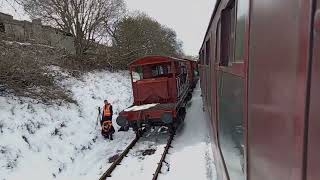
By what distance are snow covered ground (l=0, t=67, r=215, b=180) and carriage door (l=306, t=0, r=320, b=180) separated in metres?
6.74

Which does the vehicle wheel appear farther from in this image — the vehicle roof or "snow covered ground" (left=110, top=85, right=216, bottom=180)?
the vehicle roof

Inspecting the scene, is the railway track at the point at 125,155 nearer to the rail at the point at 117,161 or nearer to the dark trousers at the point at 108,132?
the rail at the point at 117,161

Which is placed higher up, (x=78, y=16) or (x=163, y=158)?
(x=78, y=16)

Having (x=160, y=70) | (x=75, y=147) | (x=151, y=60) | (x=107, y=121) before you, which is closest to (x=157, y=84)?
(x=160, y=70)

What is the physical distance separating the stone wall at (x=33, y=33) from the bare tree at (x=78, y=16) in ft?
2.11

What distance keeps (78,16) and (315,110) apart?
2476 centimetres

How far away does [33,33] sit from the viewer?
1692 cm

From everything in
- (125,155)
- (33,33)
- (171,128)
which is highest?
(33,33)

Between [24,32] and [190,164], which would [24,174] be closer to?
[190,164]

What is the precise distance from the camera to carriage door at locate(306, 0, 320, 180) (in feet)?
3.15

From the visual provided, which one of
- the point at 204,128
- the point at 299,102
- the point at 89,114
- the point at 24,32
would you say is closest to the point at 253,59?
the point at 299,102

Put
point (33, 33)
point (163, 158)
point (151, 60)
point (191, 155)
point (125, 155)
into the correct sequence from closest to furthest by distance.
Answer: point (163, 158)
point (191, 155)
point (125, 155)
point (151, 60)
point (33, 33)

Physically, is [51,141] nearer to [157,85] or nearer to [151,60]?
[157,85]

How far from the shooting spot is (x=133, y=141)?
38.8 feet
